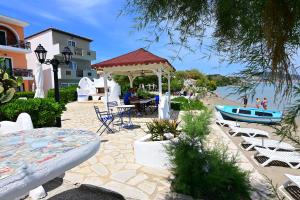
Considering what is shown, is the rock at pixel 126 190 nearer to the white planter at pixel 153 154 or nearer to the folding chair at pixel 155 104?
the white planter at pixel 153 154

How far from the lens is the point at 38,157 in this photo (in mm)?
2195

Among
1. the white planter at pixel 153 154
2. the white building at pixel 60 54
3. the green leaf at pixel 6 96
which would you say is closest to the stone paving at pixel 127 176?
the white planter at pixel 153 154

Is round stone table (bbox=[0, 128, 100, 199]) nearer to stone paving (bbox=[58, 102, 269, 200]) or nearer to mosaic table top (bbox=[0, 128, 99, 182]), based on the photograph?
mosaic table top (bbox=[0, 128, 99, 182])

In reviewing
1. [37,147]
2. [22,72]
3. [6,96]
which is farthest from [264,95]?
[22,72]

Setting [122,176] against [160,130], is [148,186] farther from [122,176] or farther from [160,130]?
[160,130]

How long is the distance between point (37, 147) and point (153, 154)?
3126mm

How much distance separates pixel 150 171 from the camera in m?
5.17

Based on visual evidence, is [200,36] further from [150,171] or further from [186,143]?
[150,171]

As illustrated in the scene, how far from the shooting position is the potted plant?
5297 millimetres

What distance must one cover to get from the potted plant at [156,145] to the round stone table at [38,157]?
90.6 inches

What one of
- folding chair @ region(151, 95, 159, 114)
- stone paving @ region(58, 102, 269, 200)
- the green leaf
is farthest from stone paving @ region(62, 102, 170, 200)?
folding chair @ region(151, 95, 159, 114)

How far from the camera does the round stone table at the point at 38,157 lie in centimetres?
172

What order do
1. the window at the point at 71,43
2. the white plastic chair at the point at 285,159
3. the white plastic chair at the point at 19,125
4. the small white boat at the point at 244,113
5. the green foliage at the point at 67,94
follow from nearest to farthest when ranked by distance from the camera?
1. the white plastic chair at the point at 19,125
2. the white plastic chair at the point at 285,159
3. the small white boat at the point at 244,113
4. the green foliage at the point at 67,94
5. the window at the point at 71,43

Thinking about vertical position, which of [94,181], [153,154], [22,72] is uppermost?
[22,72]
